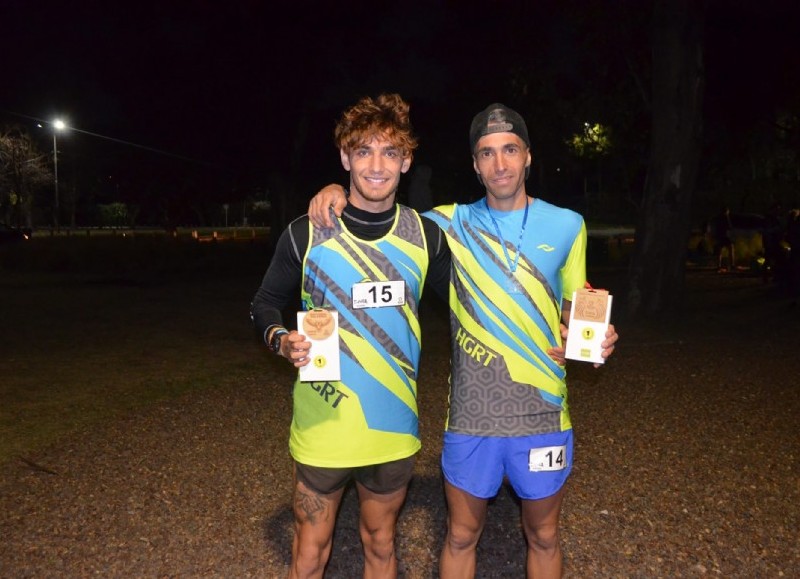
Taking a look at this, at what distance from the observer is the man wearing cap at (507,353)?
3416 mm

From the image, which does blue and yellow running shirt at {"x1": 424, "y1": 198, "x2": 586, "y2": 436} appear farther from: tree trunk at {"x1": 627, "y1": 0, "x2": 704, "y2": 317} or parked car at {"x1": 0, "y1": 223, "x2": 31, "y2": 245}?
parked car at {"x1": 0, "y1": 223, "x2": 31, "y2": 245}

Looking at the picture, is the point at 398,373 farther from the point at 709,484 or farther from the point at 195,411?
the point at 195,411

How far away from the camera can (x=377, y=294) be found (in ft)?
10.7

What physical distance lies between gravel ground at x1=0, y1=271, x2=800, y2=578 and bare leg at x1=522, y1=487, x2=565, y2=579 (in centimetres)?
115

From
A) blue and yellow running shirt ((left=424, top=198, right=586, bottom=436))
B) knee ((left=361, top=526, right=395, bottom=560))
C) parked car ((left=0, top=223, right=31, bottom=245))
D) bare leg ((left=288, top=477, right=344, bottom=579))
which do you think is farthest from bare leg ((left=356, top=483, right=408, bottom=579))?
parked car ((left=0, top=223, right=31, bottom=245))

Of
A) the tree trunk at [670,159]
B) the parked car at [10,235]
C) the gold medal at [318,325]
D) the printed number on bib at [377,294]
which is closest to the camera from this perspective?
the gold medal at [318,325]

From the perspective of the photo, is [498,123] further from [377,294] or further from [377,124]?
[377,294]

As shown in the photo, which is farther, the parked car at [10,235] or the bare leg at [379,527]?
the parked car at [10,235]

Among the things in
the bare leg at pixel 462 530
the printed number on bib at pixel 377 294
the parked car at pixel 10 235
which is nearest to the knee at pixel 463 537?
the bare leg at pixel 462 530

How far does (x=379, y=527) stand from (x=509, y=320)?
107 centimetres

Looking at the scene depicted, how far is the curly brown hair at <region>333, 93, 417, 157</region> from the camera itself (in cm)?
331

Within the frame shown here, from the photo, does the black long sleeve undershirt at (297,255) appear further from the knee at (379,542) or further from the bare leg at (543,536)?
the bare leg at (543,536)

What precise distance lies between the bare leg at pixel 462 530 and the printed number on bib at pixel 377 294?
2.96ft

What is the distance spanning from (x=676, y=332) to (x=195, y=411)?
8391 mm
